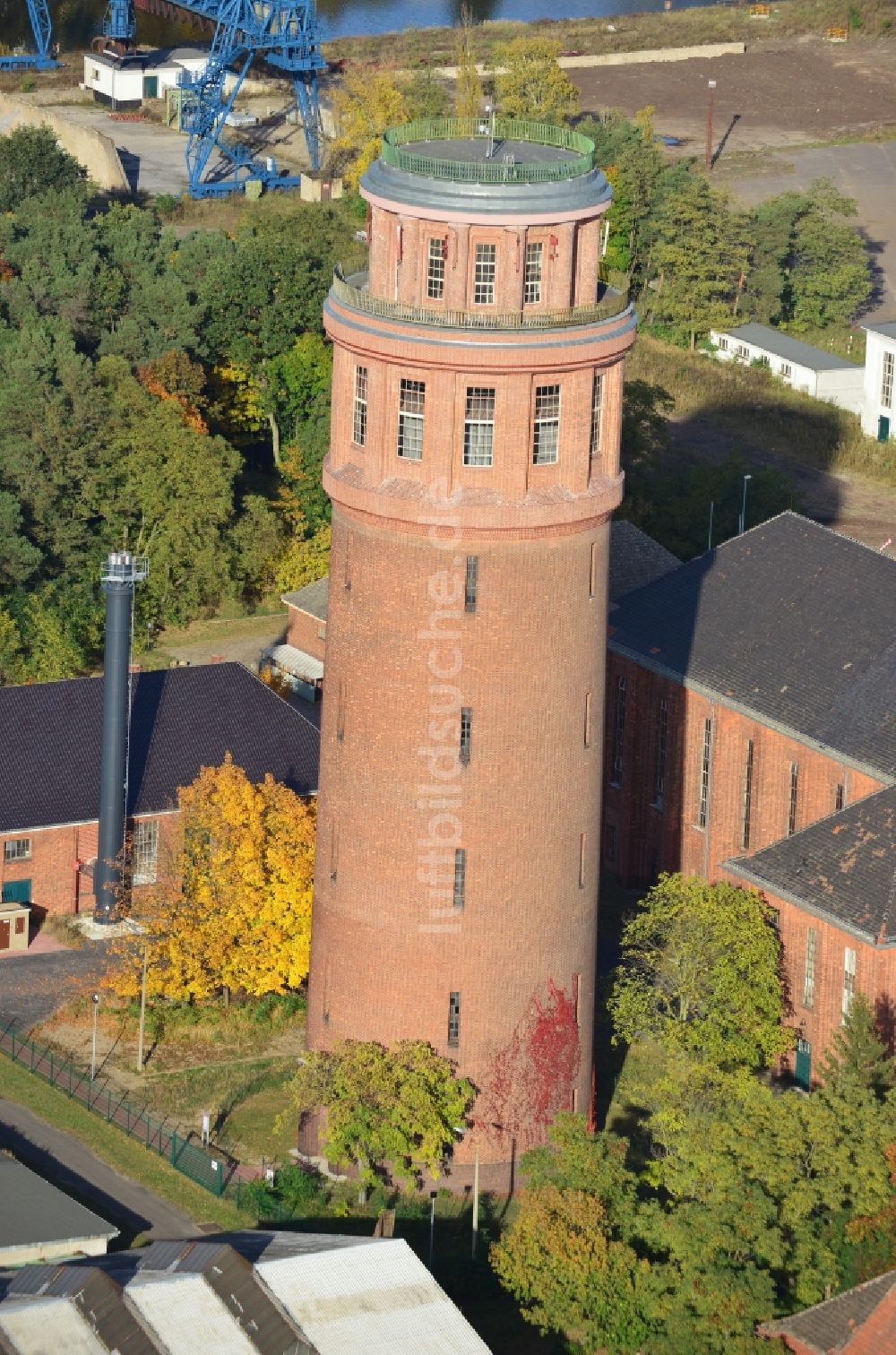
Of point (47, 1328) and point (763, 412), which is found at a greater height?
point (47, 1328)

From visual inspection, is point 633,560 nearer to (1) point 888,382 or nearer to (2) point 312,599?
(2) point 312,599

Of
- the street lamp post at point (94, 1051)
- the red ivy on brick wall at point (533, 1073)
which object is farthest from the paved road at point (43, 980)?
the red ivy on brick wall at point (533, 1073)

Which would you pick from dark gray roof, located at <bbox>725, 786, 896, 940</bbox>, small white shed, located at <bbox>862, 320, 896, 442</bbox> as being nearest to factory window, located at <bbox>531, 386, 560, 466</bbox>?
dark gray roof, located at <bbox>725, 786, 896, 940</bbox>

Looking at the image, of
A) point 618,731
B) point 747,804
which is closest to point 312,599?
point 618,731

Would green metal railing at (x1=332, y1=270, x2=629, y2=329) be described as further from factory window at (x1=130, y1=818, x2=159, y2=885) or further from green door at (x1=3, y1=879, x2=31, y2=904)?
green door at (x1=3, y1=879, x2=31, y2=904)

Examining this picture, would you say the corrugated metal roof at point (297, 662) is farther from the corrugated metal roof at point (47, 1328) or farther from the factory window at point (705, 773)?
the corrugated metal roof at point (47, 1328)

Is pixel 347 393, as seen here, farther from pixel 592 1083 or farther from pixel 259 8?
pixel 259 8
